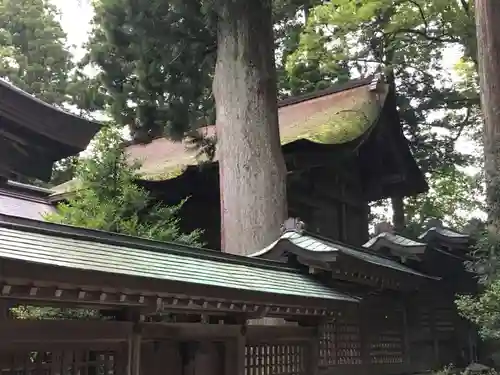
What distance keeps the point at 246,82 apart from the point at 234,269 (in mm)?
4760

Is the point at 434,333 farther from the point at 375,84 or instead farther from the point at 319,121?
the point at 375,84

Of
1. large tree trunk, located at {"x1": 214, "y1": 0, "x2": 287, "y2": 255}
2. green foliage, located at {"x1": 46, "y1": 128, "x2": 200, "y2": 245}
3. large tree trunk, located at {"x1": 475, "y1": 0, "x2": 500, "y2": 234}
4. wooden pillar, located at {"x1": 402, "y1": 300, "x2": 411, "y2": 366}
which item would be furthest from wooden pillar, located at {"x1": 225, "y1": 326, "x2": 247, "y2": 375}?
large tree trunk, located at {"x1": 475, "y1": 0, "x2": 500, "y2": 234}

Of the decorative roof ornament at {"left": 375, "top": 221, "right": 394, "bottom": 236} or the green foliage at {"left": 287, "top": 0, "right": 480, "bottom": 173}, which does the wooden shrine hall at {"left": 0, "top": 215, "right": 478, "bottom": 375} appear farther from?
the green foliage at {"left": 287, "top": 0, "right": 480, "bottom": 173}

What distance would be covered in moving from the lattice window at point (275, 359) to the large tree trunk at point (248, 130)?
2.45 meters

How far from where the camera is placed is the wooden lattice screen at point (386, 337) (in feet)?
31.1

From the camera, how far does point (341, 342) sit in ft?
28.0

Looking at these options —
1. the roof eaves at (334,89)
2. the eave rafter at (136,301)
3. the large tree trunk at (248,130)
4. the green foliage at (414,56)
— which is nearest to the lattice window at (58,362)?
the eave rafter at (136,301)

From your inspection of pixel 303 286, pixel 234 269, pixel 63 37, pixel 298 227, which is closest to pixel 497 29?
pixel 298 227

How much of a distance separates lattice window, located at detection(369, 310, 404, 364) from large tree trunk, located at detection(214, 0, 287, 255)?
2.14 metres

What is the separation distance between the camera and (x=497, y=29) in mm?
11336

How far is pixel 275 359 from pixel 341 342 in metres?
1.69

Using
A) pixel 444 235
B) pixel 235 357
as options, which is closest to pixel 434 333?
pixel 444 235

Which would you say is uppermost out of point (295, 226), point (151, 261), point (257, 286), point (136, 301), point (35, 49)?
point (35, 49)

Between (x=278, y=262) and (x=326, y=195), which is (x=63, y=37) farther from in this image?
(x=278, y=262)
